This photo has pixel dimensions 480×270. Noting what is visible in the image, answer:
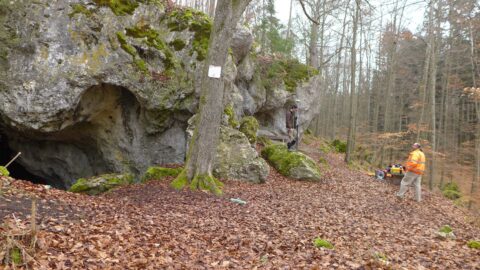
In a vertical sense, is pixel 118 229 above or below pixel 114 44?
below

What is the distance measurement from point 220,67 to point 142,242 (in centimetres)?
488

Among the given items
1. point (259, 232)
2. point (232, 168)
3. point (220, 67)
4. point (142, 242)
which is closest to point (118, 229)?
point (142, 242)

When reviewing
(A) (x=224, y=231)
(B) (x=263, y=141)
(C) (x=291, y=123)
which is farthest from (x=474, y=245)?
(B) (x=263, y=141)

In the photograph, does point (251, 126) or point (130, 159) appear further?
point (251, 126)

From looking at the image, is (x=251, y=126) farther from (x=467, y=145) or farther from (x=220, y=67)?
(x=467, y=145)

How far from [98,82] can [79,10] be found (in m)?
2.23

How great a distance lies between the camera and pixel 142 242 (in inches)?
184

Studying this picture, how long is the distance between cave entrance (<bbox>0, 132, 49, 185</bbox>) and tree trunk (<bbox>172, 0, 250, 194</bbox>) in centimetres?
862

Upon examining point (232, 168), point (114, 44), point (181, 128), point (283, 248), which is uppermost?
point (114, 44)

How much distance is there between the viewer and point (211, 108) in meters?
8.38

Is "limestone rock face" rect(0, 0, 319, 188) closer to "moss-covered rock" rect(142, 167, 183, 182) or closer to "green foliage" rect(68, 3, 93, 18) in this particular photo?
"green foliage" rect(68, 3, 93, 18)

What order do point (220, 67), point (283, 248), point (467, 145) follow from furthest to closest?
point (467, 145)
point (220, 67)
point (283, 248)

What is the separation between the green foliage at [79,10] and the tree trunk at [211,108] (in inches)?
183

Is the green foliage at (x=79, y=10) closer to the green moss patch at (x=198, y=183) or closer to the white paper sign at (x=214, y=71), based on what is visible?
the white paper sign at (x=214, y=71)
